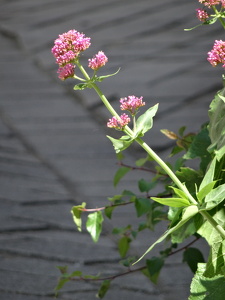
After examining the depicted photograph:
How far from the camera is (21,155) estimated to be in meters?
3.41

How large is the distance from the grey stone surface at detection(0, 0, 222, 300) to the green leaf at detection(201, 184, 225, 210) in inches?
42.1

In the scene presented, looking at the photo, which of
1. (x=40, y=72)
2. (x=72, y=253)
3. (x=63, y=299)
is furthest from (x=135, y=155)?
(x=40, y=72)

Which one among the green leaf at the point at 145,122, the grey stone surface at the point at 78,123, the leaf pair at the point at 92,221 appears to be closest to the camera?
the green leaf at the point at 145,122

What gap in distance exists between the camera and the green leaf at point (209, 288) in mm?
1210

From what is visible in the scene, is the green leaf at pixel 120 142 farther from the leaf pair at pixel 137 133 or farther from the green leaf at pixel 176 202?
the green leaf at pixel 176 202

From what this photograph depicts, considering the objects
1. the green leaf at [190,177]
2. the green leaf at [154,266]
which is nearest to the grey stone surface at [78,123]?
the green leaf at [154,266]

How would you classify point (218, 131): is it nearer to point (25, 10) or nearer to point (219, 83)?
point (219, 83)

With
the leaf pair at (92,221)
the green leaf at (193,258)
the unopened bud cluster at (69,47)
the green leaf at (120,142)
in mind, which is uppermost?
the unopened bud cluster at (69,47)

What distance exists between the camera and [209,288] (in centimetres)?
121

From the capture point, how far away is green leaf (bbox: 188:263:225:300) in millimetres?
1210

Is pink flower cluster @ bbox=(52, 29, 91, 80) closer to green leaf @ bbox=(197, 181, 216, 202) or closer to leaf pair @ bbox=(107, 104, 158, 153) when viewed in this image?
leaf pair @ bbox=(107, 104, 158, 153)

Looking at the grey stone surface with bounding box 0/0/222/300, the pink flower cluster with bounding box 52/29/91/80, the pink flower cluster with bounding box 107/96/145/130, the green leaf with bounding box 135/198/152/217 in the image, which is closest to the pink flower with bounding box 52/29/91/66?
the pink flower cluster with bounding box 52/29/91/80

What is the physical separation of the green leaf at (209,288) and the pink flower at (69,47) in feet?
1.33

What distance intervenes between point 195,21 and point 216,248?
372cm
